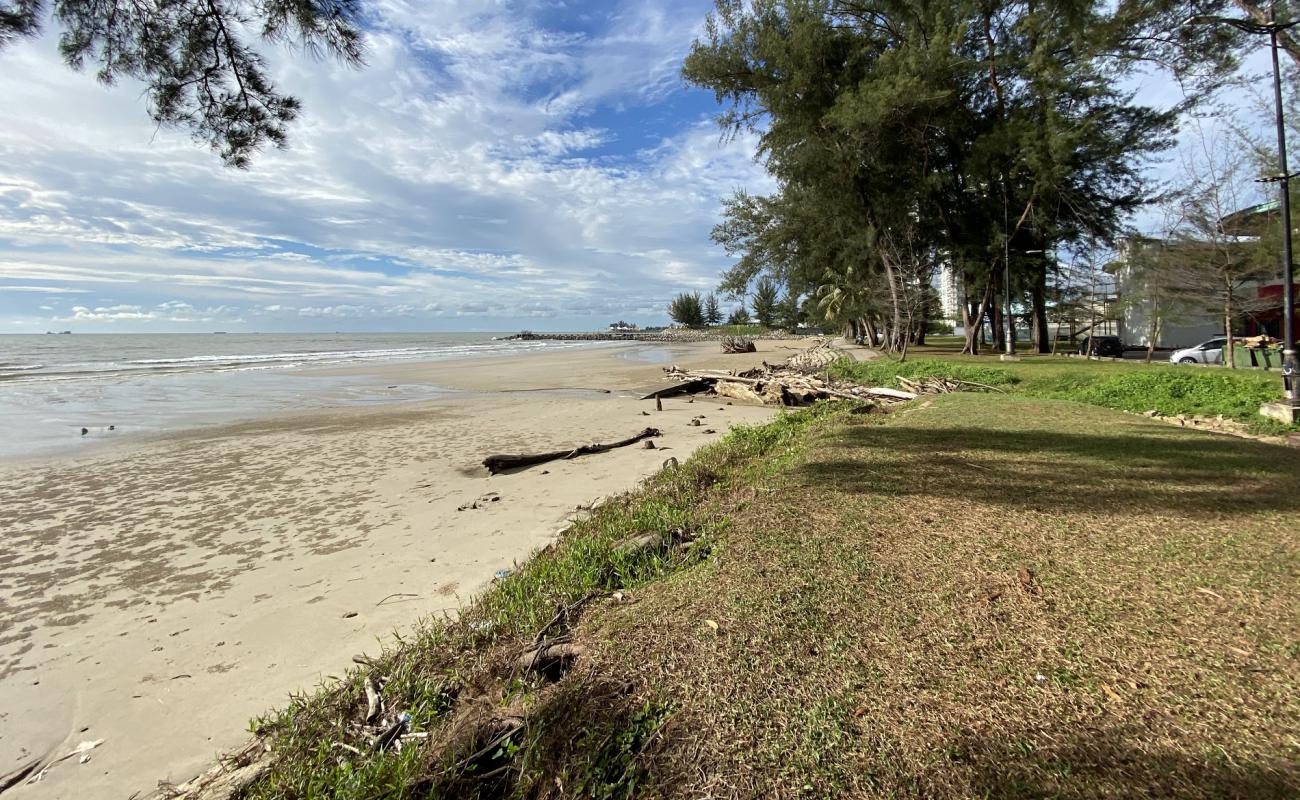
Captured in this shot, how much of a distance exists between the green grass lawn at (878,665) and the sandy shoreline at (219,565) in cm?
73

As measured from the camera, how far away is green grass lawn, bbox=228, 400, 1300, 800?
1.98m

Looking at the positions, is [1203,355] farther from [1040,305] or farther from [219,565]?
[219,565]

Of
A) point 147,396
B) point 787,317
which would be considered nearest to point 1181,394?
point 147,396

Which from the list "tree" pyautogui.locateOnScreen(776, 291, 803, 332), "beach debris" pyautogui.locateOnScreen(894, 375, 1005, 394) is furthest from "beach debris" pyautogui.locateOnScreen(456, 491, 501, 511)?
"tree" pyautogui.locateOnScreen(776, 291, 803, 332)

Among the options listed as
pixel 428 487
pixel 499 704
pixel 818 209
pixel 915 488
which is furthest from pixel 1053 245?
pixel 499 704

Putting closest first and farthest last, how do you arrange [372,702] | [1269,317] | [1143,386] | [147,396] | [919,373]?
1. [372,702]
2. [1143,386]
3. [919,373]
4. [147,396]
5. [1269,317]

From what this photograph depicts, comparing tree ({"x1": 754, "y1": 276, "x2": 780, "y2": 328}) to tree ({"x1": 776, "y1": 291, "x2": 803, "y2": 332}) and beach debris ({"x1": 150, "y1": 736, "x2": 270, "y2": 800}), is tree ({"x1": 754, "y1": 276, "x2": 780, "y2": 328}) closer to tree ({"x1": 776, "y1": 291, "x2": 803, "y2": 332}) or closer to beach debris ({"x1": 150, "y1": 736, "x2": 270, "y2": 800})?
tree ({"x1": 776, "y1": 291, "x2": 803, "y2": 332})

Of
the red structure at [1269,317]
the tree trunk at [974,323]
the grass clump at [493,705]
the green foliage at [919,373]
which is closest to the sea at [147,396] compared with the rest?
the grass clump at [493,705]

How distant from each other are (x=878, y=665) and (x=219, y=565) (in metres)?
6.10

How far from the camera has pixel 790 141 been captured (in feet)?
84.7

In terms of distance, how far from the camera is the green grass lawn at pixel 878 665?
198 centimetres

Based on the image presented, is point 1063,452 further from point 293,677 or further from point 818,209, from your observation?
point 818,209

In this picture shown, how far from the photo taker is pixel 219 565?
570 cm

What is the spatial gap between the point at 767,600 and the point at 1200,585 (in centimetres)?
224
